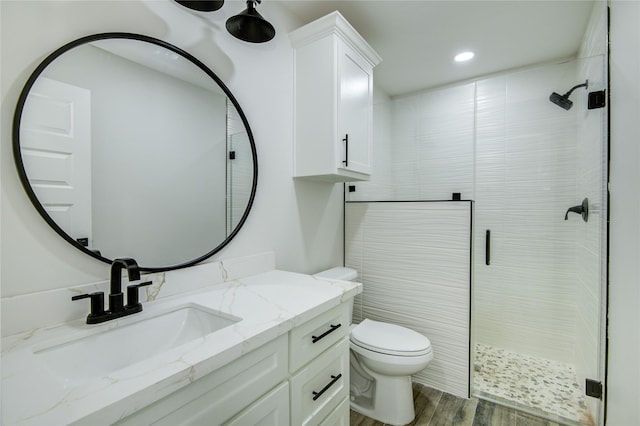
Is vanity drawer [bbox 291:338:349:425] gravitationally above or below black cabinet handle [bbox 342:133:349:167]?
below

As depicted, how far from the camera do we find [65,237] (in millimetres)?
925

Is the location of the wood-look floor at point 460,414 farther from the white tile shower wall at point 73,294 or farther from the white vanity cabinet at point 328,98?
the white vanity cabinet at point 328,98

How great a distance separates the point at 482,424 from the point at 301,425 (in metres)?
1.24

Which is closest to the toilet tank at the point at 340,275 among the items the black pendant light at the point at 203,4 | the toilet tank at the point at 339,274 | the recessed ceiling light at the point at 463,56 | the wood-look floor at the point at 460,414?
the toilet tank at the point at 339,274

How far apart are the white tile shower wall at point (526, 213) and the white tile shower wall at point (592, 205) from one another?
0.40ft

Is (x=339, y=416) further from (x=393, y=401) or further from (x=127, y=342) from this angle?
(x=127, y=342)

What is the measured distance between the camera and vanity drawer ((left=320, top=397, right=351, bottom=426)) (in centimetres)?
117

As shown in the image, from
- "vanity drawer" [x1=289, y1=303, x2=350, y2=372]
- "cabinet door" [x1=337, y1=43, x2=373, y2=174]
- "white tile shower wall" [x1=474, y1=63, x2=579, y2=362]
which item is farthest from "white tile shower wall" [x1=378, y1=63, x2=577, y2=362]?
"vanity drawer" [x1=289, y1=303, x2=350, y2=372]

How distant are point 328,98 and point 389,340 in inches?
57.4

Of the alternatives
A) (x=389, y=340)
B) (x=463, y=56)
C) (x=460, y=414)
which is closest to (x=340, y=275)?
(x=389, y=340)

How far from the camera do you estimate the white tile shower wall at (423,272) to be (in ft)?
6.11

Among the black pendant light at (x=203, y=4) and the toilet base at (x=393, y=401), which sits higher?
the black pendant light at (x=203, y=4)

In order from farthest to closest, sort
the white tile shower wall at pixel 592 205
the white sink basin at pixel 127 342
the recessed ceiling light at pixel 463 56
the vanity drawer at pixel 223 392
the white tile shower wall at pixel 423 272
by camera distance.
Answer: the recessed ceiling light at pixel 463 56, the white tile shower wall at pixel 423 272, the white tile shower wall at pixel 592 205, the white sink basin at pixel 127 342, the vanity drawer at pixel 223 392

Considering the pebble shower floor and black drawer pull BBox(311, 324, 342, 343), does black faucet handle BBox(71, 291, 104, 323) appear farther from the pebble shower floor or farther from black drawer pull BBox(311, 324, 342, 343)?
the pebble shower floor
